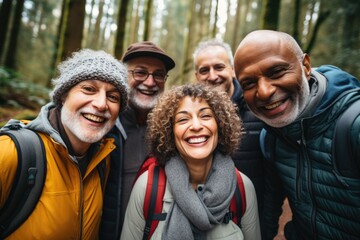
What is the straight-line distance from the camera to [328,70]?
2.36m

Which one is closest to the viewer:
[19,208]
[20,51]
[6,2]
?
[19,208]

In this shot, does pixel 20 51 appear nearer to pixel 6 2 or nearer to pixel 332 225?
pixel 6 2

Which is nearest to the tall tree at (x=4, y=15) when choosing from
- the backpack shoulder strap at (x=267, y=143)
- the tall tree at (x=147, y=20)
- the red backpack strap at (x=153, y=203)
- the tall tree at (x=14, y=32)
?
the tall tree at (x=14, y=32)

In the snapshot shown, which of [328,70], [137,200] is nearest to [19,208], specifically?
[137,200]

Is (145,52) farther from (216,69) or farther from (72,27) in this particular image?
(72,27)

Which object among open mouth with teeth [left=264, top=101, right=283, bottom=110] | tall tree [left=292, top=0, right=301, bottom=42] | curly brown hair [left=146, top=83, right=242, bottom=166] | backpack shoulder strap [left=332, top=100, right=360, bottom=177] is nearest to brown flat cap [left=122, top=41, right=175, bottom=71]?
curly brown hair [left=146, top=83, right=242, bottom=166]

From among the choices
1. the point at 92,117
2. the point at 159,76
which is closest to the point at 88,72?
the point at 92,117

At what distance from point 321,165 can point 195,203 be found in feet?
3.90

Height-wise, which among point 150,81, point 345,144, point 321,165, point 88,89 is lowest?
point 321,165

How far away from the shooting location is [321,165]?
6.87 ft

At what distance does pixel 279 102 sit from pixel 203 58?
1777mm

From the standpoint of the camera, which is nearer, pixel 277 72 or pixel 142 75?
pixel 277 72

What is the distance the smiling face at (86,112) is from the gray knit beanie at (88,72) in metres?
0.06

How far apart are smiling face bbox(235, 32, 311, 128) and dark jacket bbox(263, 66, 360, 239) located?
121 mm
